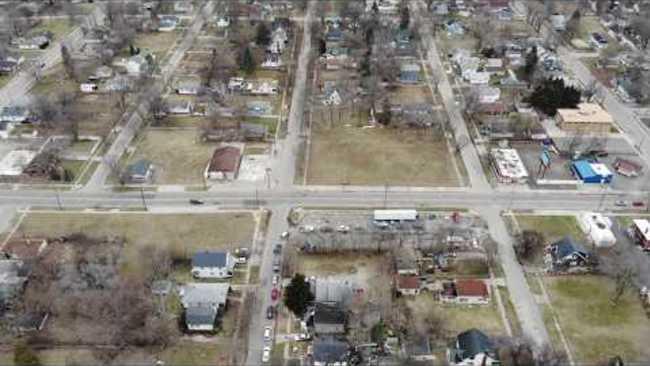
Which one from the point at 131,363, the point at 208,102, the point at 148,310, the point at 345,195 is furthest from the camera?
the point at 208,102

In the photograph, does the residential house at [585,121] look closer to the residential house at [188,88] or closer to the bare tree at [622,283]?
the bare tree at [622,283]

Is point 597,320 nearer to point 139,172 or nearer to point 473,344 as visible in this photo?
Answer: point 473,344

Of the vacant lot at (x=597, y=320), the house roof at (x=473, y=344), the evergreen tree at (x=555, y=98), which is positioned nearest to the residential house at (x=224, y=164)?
the house roof at (x=473, y=344)

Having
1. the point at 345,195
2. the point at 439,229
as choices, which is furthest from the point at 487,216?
the point at 345,195

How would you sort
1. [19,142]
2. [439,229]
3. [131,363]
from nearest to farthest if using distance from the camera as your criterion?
[131,363] → [439,229] → [19,142]

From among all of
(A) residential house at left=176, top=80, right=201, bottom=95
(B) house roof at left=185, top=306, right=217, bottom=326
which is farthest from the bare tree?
(A) residential house at left=176, top=80, right=201, bottom=95

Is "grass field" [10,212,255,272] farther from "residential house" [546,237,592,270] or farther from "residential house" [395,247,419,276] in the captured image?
"residential house" [546,237,592,270]

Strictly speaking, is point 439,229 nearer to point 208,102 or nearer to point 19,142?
point 208,102
